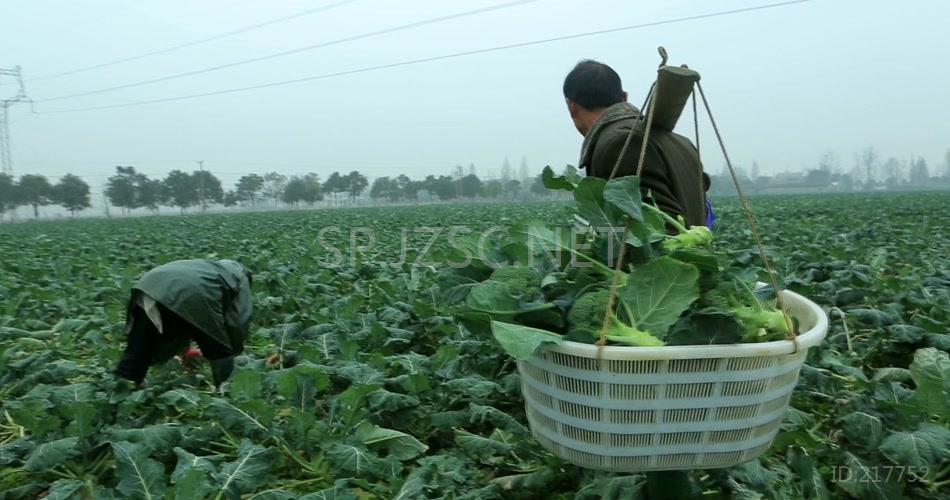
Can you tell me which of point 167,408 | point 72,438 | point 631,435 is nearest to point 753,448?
point 631,435

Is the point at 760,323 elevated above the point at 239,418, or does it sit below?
above

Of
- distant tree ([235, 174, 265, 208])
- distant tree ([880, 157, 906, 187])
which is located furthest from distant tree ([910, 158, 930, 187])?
distant tree ([235, 174, 265, 208])

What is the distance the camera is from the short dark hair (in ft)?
8.06

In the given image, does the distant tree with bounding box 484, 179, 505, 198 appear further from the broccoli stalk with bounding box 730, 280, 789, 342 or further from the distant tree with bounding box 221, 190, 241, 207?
the broccoli stalk with bounding box 730, 280, 789, 342

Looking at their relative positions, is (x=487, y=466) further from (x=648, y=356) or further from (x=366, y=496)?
(x=648, y=356)

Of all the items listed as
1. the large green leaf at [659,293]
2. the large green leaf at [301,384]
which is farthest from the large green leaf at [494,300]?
the large green leaf at [301,384]

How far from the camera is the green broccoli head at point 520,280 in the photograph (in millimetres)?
1443

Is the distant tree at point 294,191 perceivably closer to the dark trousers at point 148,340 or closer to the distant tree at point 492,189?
the distant tree at point 492,189

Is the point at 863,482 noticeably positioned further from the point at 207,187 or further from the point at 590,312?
the point at 207,187

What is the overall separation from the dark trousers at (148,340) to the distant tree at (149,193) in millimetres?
73868

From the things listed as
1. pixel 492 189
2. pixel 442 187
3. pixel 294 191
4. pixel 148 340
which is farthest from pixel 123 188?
pixel 148 340

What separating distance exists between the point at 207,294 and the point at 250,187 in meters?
82.9

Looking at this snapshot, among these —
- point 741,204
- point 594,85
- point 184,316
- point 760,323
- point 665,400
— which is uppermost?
point 594,85

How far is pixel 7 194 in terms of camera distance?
56.1 metres
